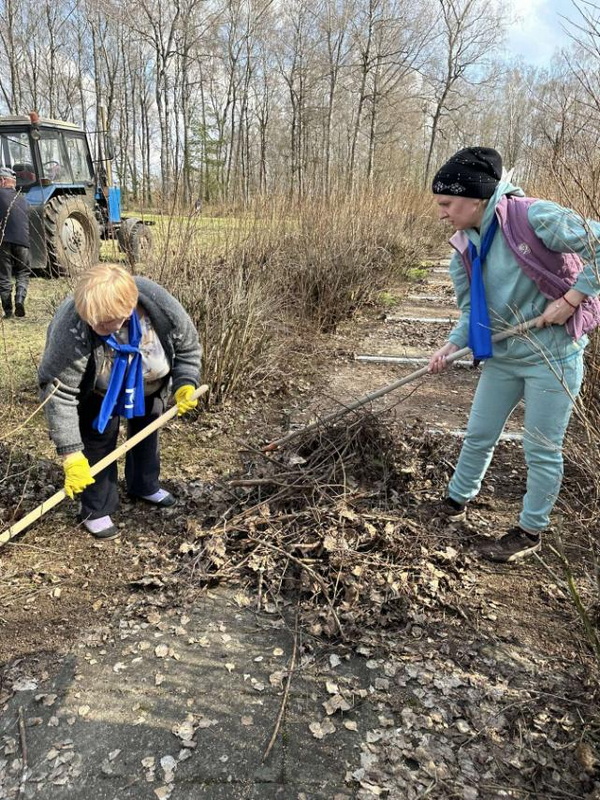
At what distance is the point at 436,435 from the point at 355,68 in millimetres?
23961

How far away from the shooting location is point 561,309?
7.11 ft

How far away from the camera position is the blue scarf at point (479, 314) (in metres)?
2.39

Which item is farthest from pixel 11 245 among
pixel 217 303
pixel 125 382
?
pixel 125 382

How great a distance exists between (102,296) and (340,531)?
1513 mm

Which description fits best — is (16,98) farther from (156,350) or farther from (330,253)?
(156,350)

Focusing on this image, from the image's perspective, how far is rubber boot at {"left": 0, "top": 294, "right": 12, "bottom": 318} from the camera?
7262 millimetres

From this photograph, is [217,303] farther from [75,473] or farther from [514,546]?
[514,546]

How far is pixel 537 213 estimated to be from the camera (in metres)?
2.19

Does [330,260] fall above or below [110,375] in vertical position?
above

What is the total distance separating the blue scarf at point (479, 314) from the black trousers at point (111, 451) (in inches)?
64.0

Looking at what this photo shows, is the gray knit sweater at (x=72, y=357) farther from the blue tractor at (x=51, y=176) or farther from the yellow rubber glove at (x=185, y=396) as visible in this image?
the blue tractor at (x=51, y=176)

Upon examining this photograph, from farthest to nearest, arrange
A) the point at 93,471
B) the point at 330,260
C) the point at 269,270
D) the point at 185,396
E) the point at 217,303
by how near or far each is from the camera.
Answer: the point at 330,260 → the point at 269,270 → the point at 217,303 → the point at 185,396 → the point at 93,471

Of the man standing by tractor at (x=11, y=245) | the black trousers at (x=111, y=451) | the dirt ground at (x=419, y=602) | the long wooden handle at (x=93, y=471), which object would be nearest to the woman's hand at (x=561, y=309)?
the dirt ground at (x=419, y=602)

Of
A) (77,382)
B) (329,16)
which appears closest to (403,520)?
(77,382)
